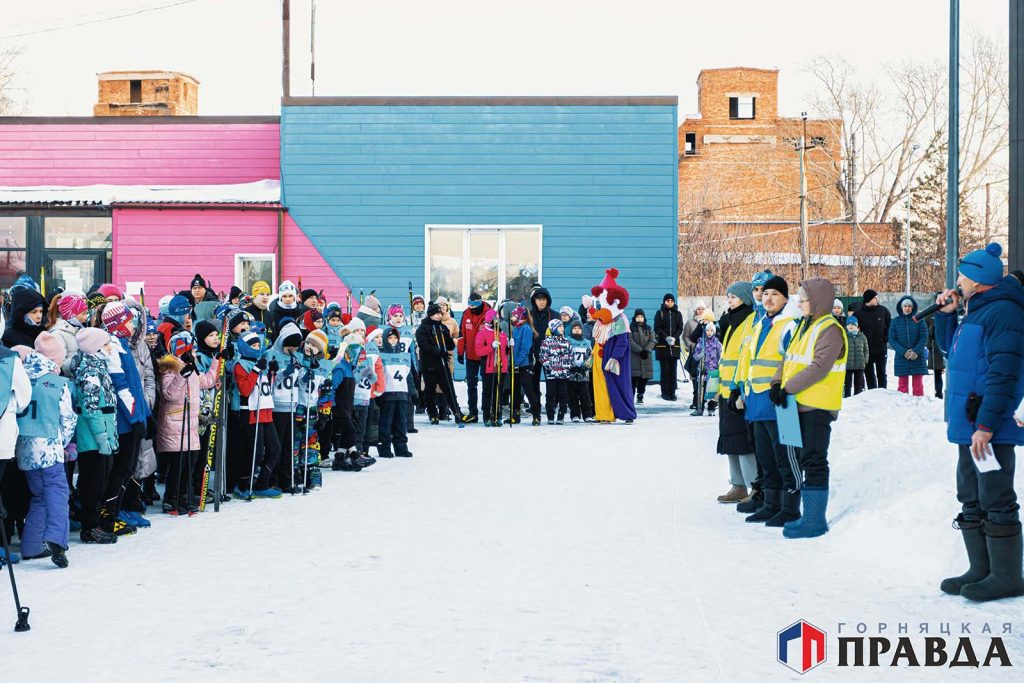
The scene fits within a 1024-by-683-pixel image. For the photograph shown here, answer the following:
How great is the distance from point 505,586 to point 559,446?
24.4ft

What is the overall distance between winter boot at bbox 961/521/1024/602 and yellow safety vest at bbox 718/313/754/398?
131 inches

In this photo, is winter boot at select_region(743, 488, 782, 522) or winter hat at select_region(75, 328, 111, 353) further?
winter boot at select_region(743, 488, 782, 522)

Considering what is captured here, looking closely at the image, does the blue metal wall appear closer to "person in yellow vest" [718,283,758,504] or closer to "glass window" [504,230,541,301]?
"glass window" [504,230,541,301]

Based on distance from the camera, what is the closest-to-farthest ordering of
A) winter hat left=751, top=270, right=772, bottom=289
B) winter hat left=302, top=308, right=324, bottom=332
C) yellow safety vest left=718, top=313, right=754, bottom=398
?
1. winter hat left=751, top=270, right=772, bottom=289
2. yellow safety vest left=718, top=313, right=754, bottom=398
3. winter hat left=302, top=308, right=324, bottom=332

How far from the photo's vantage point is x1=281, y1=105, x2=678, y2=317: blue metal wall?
22.7 meters

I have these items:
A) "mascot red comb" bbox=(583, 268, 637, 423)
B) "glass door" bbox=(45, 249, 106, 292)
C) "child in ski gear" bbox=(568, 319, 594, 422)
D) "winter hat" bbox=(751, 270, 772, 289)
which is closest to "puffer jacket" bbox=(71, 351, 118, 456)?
"winter hat" bbox=(751, 270, 772, 289)

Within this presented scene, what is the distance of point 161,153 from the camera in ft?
79.0

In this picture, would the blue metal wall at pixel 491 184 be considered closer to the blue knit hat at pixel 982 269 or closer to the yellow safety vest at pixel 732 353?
the yellow safety vest at pixel 732 353

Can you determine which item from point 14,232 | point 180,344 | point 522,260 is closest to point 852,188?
point 522,260

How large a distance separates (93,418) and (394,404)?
18.7ft

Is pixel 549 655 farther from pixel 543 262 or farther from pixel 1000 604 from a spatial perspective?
pixel 543 262

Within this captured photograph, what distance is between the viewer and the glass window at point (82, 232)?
75.9 ft

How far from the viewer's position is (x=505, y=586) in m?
6.71

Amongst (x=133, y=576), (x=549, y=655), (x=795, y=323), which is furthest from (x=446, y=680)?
(x=795, y=323)
